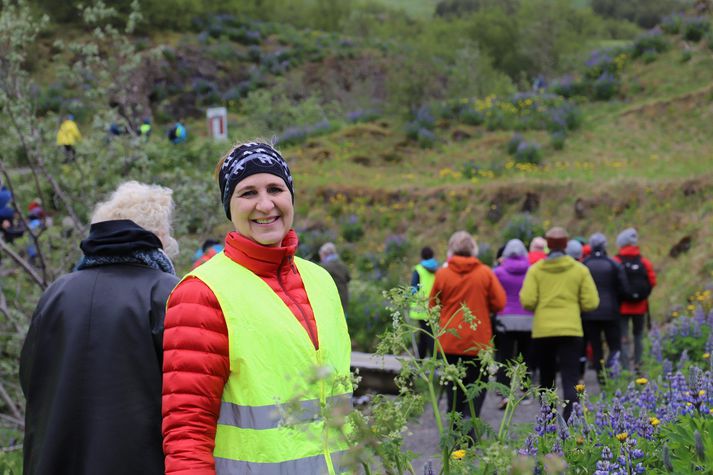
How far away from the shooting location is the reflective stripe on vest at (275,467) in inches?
97.0

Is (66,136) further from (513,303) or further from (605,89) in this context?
(605,89)

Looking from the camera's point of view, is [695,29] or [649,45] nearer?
[695,29]

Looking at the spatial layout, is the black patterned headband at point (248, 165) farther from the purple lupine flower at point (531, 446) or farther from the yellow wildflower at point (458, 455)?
the purple lupine flower at point (531, 446)

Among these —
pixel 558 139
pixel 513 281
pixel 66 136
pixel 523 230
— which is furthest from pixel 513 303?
pixel 558 139

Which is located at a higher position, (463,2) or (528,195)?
(463,2)

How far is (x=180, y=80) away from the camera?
1244 inches

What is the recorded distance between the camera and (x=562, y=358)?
7.18 metres

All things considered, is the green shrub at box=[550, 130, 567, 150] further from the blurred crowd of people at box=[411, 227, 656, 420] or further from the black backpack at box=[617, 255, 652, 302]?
the blurred crowd of people at box=[411, 227, 656, 420]

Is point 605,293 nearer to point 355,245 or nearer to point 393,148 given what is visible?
point 355,245

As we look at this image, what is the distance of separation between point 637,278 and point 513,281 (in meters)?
1.41

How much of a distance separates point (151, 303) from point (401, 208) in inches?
560

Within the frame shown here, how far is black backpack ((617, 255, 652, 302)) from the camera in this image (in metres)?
8.85

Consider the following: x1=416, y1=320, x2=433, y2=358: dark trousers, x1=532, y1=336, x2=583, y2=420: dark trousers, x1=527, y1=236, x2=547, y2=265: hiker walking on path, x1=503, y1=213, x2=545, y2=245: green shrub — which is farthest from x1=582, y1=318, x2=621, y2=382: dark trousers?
x1=503, y1=213, x2=545, y2=245: green shrub

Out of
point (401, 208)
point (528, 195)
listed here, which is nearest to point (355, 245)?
point (401, 208)
